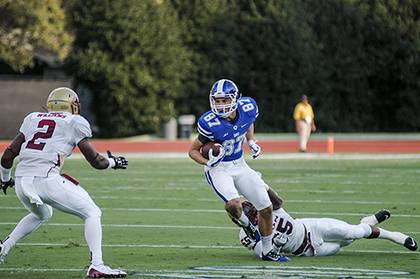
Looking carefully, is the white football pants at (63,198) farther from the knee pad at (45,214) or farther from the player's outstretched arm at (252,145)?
the player's outstretched arm at (252,145)

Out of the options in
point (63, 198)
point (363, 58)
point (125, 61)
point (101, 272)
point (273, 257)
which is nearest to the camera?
point (101, 272)

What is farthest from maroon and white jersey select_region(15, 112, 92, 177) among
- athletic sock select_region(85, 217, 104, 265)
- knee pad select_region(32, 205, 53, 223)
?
athletic sock select_region(85, 217, 104, 265)

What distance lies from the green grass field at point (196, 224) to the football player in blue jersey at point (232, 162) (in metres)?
0.32

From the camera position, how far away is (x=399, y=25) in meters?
44.6

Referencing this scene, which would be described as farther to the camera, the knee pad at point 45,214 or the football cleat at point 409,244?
the football cleat at point 409,244

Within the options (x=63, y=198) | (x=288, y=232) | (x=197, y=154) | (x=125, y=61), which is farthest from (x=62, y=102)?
(x=125, y=61)

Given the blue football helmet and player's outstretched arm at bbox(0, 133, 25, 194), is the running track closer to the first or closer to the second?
the blue football helmet

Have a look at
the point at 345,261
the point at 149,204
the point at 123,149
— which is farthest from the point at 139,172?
the point at 345,261

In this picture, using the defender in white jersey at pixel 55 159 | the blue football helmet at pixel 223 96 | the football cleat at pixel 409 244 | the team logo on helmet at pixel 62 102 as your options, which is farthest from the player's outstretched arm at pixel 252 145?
the team logo on helmet at pixel 62 102

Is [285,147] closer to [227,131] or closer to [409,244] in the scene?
[409,244]

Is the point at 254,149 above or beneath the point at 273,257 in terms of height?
above

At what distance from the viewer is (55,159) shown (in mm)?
8984

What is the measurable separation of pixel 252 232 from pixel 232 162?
63 cm

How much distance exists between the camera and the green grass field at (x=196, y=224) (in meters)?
9.28
